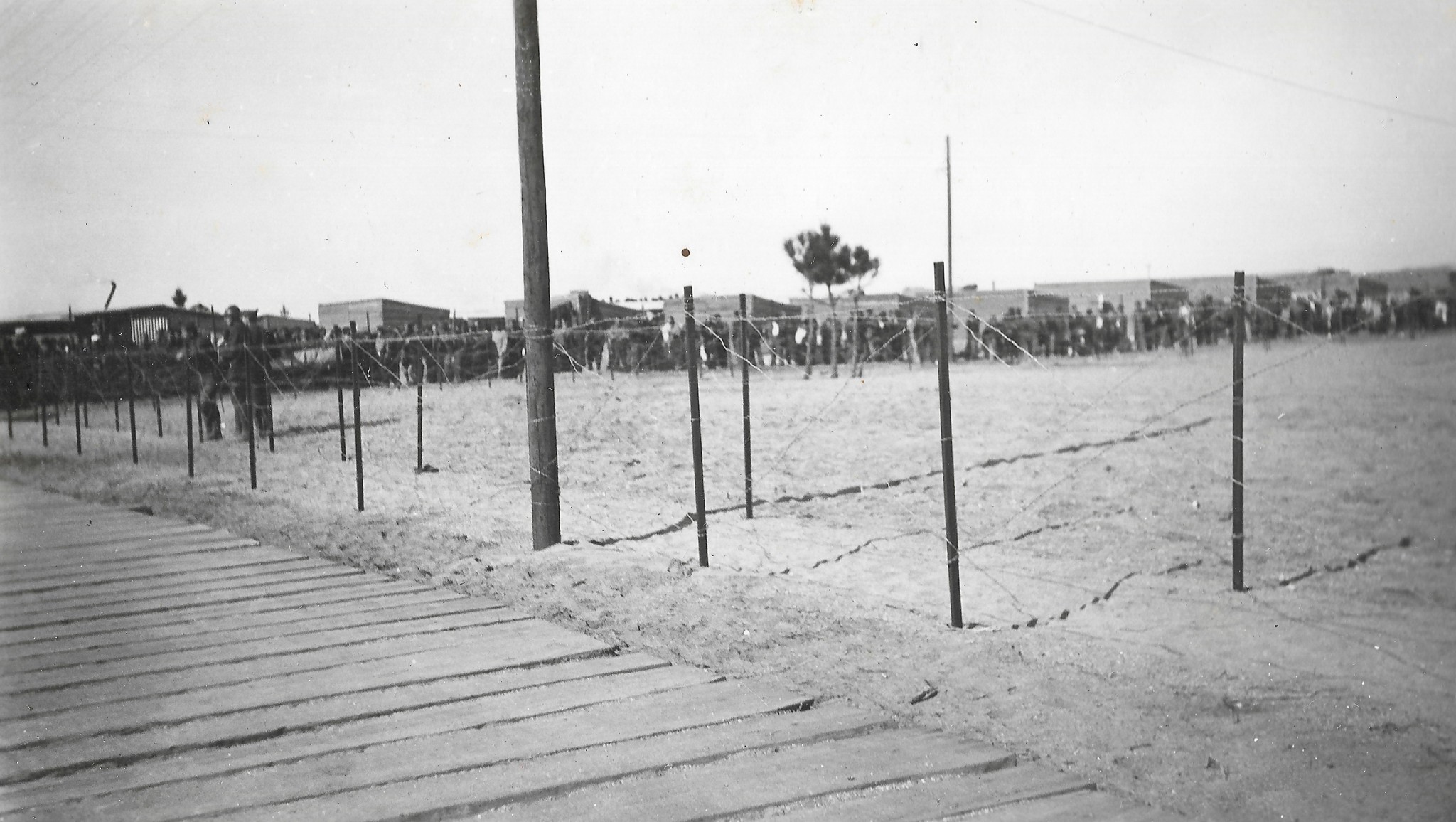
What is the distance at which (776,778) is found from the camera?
275 cm

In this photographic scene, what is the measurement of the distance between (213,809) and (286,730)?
56 centimetres

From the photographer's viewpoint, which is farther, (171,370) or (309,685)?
(171,370)

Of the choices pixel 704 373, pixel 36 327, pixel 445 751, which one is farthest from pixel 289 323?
pixel 445 751

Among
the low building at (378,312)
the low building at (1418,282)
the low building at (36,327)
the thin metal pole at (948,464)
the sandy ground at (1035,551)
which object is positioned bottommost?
the sandy ground at (1035,551)

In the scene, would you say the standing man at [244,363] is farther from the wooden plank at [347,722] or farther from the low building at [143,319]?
the low building at [143,319]

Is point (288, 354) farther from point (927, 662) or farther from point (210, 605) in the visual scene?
point (927, 662)

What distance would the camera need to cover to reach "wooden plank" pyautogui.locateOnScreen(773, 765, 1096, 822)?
2.52 metres

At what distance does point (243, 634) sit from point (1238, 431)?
4.83m

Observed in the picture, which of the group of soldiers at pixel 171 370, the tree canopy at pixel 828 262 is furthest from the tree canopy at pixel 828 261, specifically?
the group of soldiers at pixel 171 370

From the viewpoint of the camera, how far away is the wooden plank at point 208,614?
4.40 m

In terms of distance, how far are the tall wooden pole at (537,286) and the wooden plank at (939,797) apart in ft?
13.7

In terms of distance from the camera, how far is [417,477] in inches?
393

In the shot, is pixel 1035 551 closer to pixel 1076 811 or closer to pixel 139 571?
pixel 1076 811

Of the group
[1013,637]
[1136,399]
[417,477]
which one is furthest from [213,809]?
[1136,399]
